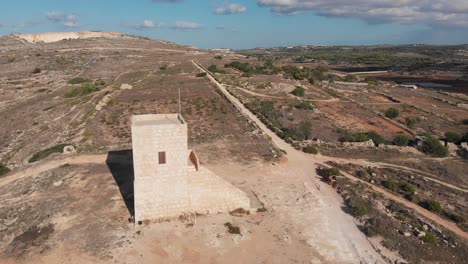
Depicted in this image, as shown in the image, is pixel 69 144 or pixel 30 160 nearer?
pixel 30 160

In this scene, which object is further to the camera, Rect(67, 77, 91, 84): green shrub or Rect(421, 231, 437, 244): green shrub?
Rect(67, 77, 91, 84): green shrub

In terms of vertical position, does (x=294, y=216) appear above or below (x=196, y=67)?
below

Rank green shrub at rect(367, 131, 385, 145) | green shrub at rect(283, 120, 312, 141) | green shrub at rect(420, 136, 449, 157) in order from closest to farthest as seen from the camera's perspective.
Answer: green shrub at rect(420, 136, 449, 157), green shrub at rect(283, 120, 312, 141), green shrub at rect(367, 131, 385, 145)

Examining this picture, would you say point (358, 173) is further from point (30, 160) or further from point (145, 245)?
point (30, 160)

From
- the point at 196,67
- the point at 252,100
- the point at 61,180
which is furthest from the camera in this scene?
the point at 196,67

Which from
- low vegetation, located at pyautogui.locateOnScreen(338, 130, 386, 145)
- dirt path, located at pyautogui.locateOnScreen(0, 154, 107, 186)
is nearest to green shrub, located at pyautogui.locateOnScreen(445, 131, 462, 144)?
low vegetation, located at pyautogui.locateOnScreen(338, 130, 386, 145)

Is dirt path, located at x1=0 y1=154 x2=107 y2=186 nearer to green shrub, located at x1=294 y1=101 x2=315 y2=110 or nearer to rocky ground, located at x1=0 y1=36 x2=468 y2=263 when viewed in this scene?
rocky ground, located at x1=0 y1=36 x2=468 y2=263

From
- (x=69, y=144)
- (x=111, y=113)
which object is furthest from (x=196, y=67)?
(x=69, y=144)

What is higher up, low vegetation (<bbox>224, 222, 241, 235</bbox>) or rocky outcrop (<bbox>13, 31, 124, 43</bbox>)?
rocky outcrop (<bbox>13, 31, 124, 43</bbox>)
